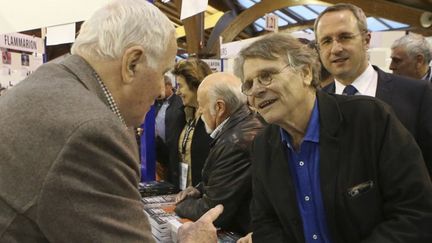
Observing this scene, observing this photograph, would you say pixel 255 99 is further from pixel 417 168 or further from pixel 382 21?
pixel 382 21

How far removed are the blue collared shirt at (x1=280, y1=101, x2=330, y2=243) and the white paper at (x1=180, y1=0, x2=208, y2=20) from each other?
2.05 ft

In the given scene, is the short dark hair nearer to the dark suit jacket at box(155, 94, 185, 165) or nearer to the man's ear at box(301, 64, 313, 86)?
the dark suit jacket at box(155, 94, 185, 165)

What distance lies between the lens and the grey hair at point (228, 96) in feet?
6.94

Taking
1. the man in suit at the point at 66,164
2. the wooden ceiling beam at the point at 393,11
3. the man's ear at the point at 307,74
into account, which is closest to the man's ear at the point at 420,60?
the man's ear at the point at 307,74

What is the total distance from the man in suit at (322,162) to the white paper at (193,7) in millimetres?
338

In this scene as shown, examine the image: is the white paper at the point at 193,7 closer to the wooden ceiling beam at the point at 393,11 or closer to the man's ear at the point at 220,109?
the man's ear at the point at 220,109

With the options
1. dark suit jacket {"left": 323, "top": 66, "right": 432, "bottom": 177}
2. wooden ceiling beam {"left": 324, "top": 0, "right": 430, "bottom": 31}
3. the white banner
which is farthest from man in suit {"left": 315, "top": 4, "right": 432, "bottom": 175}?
wooden ceiling beam {"left": 324, "top": 0, "right": 430, "bottom": 31}

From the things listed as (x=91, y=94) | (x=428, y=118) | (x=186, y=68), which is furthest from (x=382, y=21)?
(x=91, y=94)

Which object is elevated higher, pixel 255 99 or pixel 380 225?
pixel 255 99

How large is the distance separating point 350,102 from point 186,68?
62.2 inches

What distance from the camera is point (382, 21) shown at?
1145cm

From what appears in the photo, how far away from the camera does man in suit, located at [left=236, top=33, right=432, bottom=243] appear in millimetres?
1301

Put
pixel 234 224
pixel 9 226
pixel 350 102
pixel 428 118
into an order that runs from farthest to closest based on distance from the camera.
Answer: pixel 234 224, pixel 428 118, pixel 350 102, pixel 9 226

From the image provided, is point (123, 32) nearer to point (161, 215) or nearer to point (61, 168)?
point (61, 168)
